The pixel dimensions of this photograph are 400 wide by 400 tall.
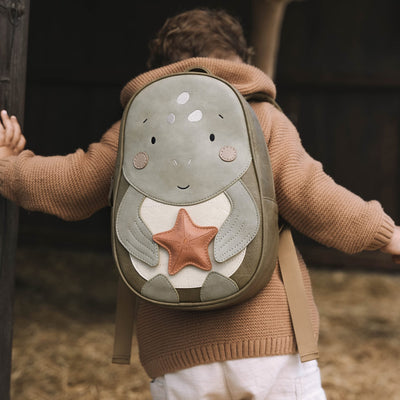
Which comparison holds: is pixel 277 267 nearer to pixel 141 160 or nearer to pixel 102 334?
pixel 141 160

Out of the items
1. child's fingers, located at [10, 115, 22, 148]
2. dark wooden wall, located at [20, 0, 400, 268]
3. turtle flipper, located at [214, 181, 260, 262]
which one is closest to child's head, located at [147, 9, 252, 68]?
child's fingers, located at [10, 115, 22, 148]

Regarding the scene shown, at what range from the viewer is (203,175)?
4.18ft

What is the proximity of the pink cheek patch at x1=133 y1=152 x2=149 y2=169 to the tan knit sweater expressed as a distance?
0.63 ft

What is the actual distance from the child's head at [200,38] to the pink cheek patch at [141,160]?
0.48 metres

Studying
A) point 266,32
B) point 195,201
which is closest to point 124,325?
point 195,201

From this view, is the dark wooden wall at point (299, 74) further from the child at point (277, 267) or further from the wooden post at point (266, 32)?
the child at point (277, 267)

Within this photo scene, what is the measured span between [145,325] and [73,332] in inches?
74.5

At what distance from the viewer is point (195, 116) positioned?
131 cm

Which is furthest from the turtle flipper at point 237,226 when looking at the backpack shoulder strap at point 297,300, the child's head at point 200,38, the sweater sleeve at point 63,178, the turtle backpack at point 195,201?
the child's head at point 200,38

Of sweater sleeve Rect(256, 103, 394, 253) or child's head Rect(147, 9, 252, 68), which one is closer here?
sweater sleeve Rect(256, 103, 394, 253)

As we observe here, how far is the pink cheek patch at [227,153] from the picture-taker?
4.22 feet

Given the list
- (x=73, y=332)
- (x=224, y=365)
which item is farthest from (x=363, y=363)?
(x=224, y=365)

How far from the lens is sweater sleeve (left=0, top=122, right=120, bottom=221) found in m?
1.50

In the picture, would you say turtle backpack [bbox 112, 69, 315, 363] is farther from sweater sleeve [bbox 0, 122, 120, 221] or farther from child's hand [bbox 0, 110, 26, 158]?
child's hand [bbox 0, 110, 26, 158]
